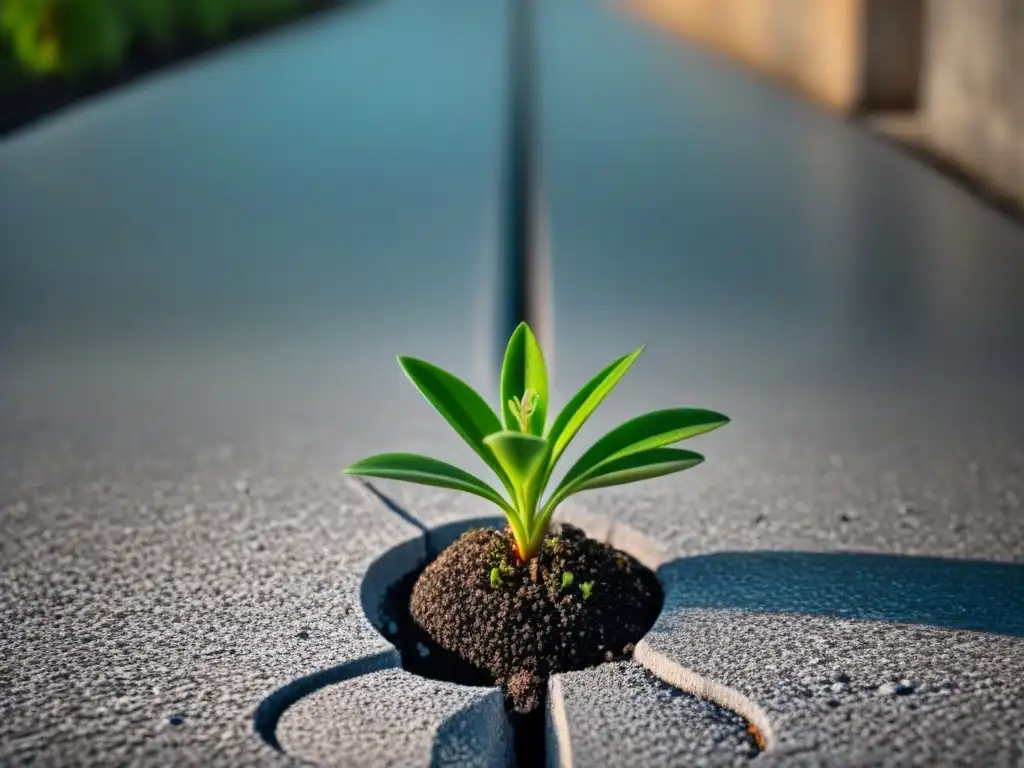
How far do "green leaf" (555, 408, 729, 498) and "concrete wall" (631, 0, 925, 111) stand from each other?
4.19 metres

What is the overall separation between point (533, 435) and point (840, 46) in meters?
4.56

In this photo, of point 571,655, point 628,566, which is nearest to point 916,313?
point 628,566

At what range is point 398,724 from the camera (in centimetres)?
128

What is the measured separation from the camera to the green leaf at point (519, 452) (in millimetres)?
1291

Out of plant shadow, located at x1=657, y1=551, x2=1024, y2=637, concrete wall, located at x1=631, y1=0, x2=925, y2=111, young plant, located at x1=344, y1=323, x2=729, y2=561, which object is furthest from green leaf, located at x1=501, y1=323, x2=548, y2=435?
concrete wall, located at x1=631, y1=0, x2=925, y2=111

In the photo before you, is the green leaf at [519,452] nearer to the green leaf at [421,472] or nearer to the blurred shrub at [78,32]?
the green leaf at [421,472]

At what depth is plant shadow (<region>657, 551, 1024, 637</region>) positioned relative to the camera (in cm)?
151

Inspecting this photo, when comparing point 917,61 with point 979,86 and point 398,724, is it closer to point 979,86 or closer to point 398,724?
point 979,86

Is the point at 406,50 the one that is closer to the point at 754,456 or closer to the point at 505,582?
the point at 754,456

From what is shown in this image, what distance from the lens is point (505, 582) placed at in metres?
1.48

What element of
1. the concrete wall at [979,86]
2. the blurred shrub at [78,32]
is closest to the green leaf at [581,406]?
the concrete wall at [979,86]

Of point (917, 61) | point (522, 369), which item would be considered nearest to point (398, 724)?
point (522, 369)

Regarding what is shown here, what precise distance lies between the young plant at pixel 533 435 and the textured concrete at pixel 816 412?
8.1 inches

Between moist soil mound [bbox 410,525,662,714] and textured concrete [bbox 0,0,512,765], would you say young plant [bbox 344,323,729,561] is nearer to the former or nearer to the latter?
moist soil mound [bbox 410,525,662,714]
